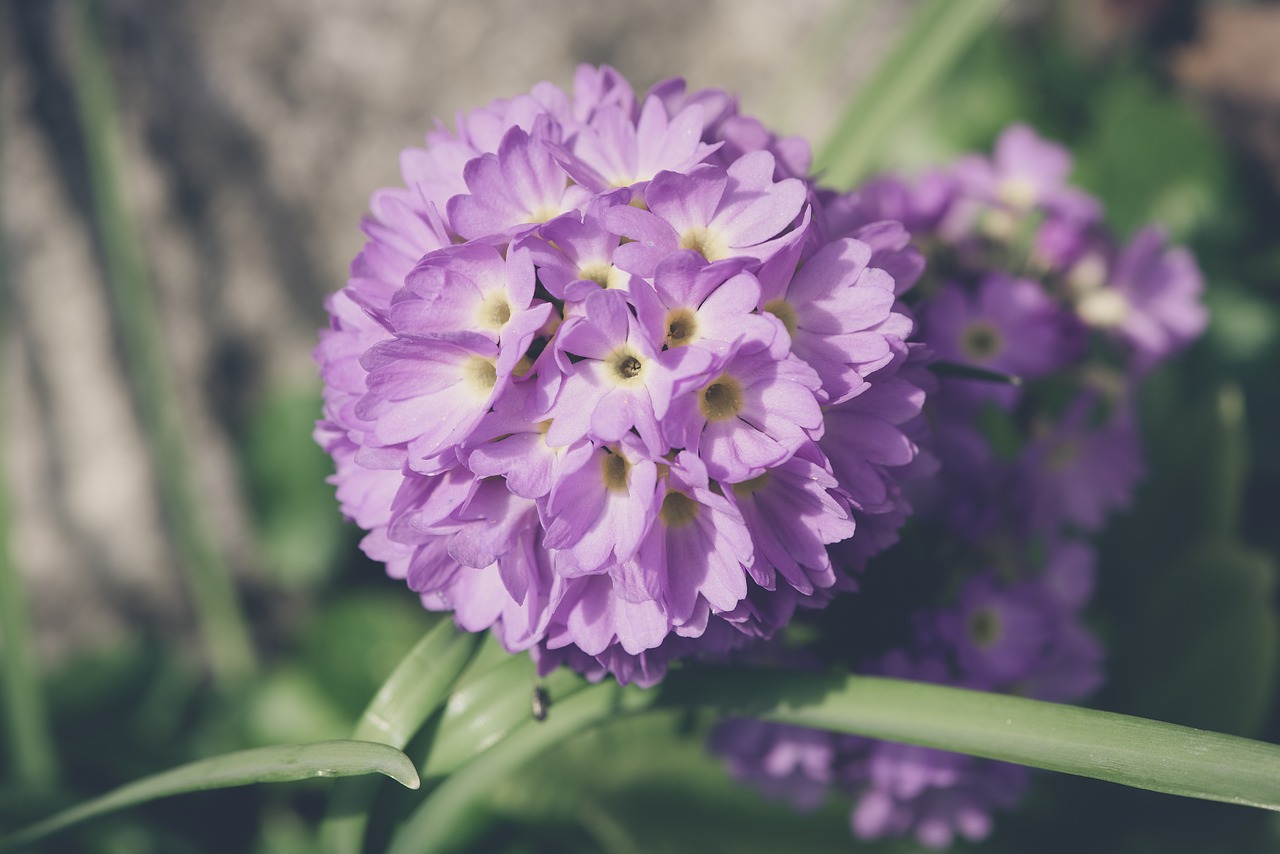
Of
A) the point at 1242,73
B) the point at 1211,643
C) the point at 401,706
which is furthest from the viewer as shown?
the point at 1242,73

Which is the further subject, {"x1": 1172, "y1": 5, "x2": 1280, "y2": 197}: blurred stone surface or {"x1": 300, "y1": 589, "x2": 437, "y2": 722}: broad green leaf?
{"x1": 1172, "y1": 5, "x2": 1280, "y2": 197}: blurred stone surface

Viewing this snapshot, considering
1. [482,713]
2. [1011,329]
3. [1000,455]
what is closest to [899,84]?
[1011,329]

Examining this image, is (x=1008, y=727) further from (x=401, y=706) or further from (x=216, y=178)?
(x=216, y=178)

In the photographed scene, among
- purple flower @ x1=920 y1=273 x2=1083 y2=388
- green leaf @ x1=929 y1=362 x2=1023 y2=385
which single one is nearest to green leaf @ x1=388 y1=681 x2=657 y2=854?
green leaf @ x1=929 y1=362 x2=1023 y2=385

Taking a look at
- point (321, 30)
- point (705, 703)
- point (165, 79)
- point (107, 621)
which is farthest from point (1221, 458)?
point (107, 621)

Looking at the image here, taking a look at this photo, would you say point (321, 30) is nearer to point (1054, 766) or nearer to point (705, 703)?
point (705, 703)

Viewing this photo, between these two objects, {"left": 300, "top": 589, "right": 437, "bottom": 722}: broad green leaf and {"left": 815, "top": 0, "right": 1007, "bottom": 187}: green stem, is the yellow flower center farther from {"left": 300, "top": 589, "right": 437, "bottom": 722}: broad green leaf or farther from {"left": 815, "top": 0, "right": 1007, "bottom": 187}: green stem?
{"left": 300, "top": 589, "right": 437, "bottom": 722}: broad green leaf
